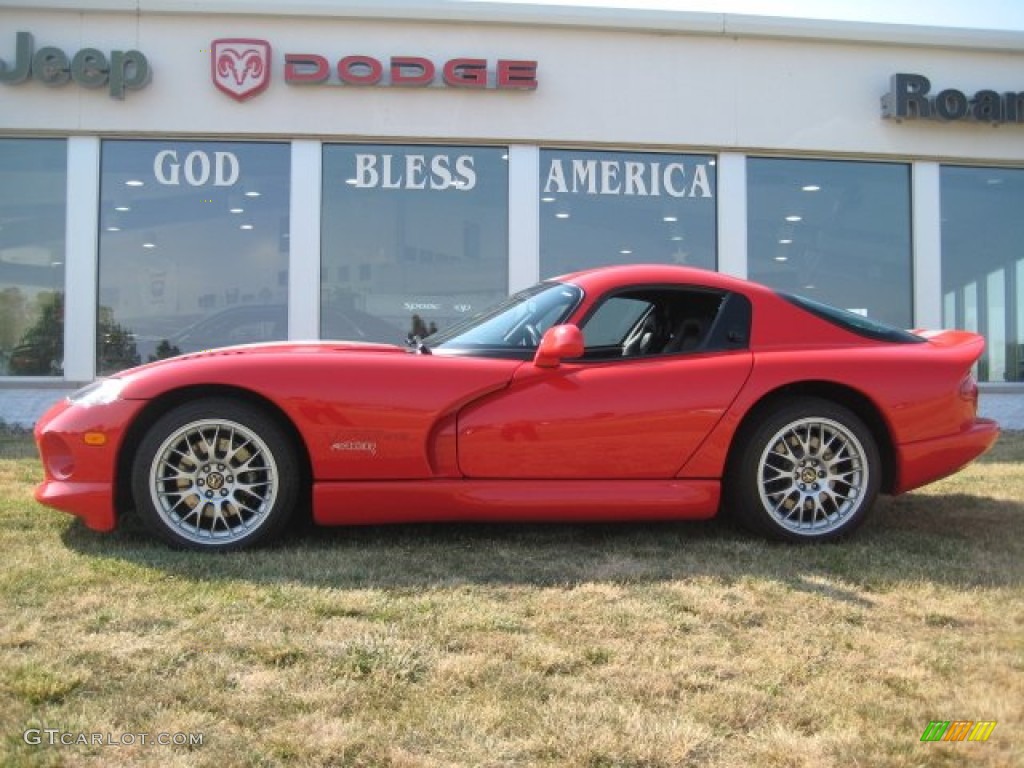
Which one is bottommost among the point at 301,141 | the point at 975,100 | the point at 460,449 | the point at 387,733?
the point at 387,733

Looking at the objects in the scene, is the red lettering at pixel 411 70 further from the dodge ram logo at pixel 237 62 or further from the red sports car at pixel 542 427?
the red sports car at pixel 542 427

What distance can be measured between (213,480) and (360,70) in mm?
7008

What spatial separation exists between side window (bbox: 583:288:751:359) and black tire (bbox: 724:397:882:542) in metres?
0.41

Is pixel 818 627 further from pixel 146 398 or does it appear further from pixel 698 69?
pixel 698 69

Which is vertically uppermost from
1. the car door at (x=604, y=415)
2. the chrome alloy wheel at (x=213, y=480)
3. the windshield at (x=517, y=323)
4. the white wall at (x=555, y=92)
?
the white wall at (x=555, y=92)

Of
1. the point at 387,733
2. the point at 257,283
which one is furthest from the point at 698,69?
the point at 387,733

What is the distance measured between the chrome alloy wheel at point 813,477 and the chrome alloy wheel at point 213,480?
2150mm

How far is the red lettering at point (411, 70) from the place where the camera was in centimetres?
Result: 935

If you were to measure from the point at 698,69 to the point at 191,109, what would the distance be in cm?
566

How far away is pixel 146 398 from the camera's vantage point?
347 centimetres

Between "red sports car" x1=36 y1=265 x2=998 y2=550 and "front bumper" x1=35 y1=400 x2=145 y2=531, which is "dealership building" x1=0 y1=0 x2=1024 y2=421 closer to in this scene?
"red sports car" x1=36 y1=265 x2=998 y2=550

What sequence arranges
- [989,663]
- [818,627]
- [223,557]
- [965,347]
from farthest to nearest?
[965,347]
[223,557]
[818,627]
[989,663]

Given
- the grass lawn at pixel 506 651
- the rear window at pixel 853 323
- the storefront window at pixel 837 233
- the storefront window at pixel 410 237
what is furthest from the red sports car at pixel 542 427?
the storefront window at pixel 837 233

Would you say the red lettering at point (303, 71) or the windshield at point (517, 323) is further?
the red lettering at point (303, 71)
